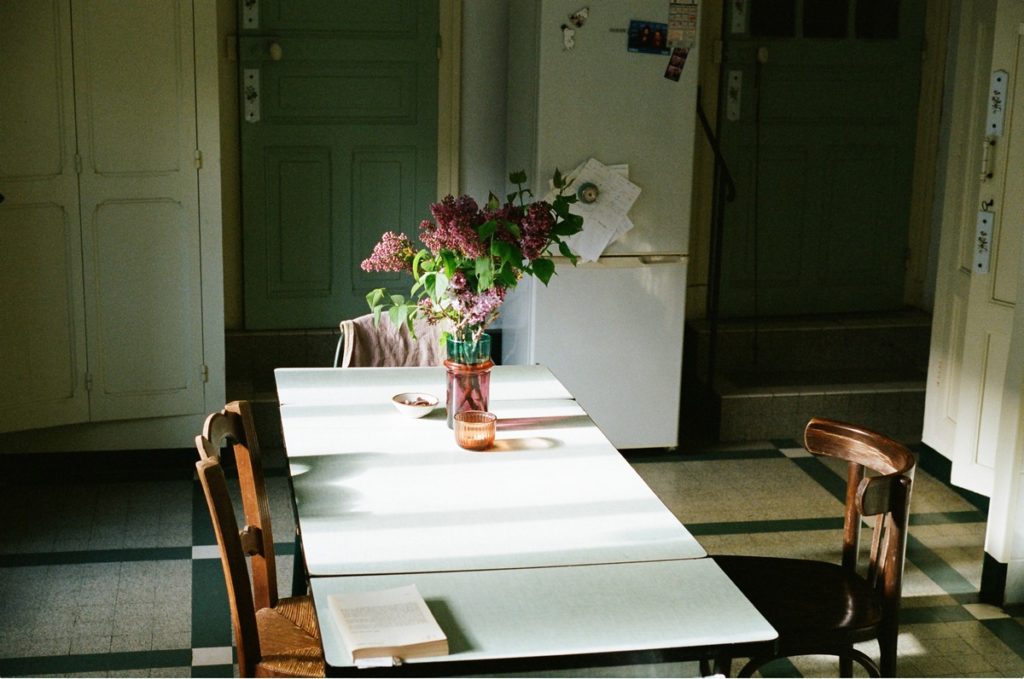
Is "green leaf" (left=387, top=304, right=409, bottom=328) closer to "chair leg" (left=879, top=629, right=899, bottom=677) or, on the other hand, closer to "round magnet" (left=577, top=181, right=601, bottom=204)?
"chair leg" (left=879, top=629, right=899, bottom=677)

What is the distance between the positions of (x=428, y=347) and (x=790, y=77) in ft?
8.66

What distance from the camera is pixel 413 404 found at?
315cm

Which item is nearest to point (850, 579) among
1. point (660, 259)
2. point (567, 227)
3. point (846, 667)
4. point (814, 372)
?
point (846, 667)

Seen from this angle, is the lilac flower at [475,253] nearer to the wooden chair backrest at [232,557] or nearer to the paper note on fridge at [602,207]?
the wooden chair backrest at [232,557]

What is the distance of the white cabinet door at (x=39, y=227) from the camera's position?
429cm

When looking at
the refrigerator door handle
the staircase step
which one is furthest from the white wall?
the staircase step

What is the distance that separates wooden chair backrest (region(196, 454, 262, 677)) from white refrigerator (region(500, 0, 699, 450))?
253 cm

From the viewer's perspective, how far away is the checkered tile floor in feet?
11.3

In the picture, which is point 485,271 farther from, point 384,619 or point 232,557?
point 384,619

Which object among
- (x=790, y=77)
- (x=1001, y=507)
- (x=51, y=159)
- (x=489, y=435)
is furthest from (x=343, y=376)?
(x=790, y=77)

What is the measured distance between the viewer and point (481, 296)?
2893mm

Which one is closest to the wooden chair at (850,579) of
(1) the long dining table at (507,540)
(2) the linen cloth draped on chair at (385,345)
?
(1) the long dining table at (507,540)

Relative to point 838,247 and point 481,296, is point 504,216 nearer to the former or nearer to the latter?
point 481,296

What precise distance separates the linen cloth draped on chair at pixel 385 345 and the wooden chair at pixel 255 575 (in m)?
1.04
